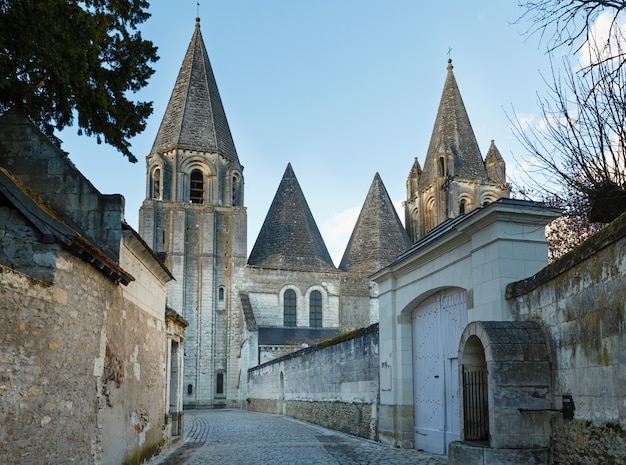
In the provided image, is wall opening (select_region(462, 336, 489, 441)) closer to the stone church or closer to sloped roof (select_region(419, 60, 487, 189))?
the stone church

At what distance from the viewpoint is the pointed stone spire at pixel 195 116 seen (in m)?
42.8

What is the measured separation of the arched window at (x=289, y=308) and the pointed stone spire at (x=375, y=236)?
5.20 meters

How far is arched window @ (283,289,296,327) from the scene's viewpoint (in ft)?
136

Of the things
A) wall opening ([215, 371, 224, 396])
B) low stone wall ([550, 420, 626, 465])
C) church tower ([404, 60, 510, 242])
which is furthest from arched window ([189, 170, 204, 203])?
low stone wall ([550, 420, 626, 465])

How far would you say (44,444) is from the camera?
647 cm

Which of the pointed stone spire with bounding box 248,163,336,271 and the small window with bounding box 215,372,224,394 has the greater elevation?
the pointed stone spire with bounding box 248,163,336,271

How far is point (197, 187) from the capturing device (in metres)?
43.3

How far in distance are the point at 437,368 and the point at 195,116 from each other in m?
35.3

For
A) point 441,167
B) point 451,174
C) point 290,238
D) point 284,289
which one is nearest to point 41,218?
point 284,289

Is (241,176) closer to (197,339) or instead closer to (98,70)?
(197,339)

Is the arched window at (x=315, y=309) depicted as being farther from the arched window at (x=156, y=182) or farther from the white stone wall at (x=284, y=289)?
the arched window at (x=156, y=182)

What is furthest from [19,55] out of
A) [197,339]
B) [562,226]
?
[197,339]

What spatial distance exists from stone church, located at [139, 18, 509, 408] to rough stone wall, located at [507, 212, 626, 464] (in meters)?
30.9

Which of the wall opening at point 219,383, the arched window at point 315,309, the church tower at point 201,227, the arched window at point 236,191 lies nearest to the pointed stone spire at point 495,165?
the arched window at point 315,309
